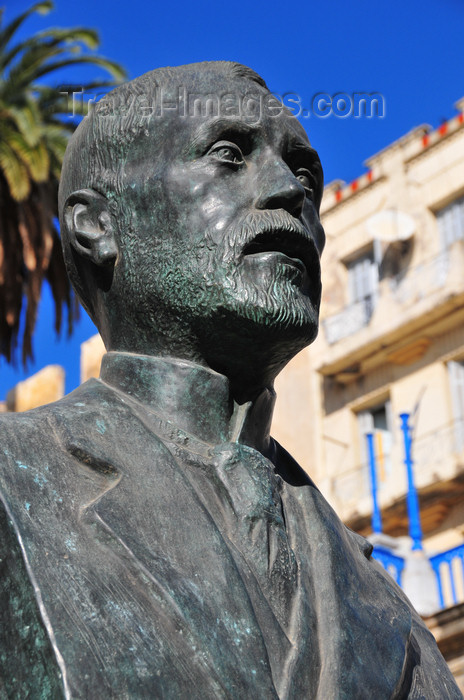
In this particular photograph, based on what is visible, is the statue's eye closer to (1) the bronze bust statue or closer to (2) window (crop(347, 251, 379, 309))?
(1) the bronze bust statue

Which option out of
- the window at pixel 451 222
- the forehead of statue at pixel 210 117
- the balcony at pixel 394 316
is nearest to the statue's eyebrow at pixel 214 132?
the forehead of statue at pixel 210 117

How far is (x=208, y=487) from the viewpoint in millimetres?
3254

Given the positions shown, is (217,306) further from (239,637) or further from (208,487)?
(239,637)

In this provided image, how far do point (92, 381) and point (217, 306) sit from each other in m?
0.42

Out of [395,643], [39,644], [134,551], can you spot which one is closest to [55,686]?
[39,644]

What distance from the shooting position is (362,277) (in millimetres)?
31750

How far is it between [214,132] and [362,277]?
2836 cm

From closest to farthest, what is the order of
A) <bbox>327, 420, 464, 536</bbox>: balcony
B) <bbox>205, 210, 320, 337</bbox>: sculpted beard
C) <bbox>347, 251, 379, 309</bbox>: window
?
1. <bbox>205, 210, 320, 337</bbox>: sculpted beard
2. <bbox>327, 420, 464, 536</bbox>: balcony
3. <bbox>347, 251, 379, 309</bbox>: window

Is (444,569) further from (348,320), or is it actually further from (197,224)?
(197,224)

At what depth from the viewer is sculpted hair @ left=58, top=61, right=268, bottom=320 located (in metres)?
3.63

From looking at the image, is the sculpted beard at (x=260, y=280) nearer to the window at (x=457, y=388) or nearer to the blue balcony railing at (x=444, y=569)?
the blue balcony railing at (x=444, y=569)

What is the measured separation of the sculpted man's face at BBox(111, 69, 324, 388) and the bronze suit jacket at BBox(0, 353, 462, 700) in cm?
16

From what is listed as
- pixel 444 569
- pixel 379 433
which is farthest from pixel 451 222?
pixel 444 569

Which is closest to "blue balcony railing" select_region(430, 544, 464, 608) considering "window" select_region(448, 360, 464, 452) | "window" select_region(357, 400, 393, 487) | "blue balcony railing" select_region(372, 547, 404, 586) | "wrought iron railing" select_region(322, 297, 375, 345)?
"blue balcony railing" select_region(372, 547, 404, 586)
